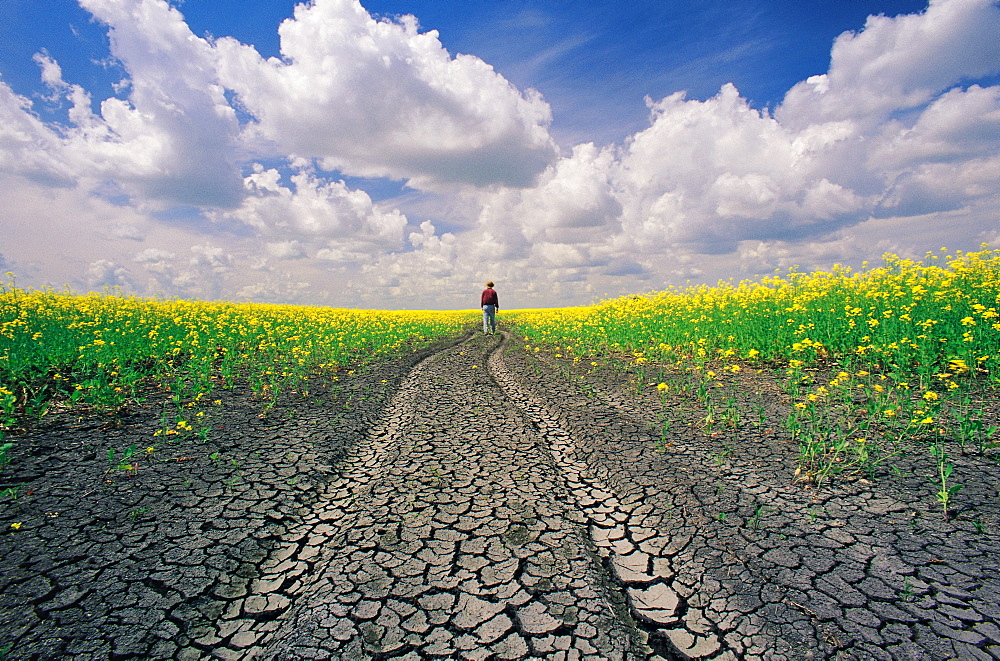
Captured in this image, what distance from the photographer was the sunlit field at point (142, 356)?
5.20 m

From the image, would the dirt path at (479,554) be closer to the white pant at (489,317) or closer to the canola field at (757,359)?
the canola field at (757,359)

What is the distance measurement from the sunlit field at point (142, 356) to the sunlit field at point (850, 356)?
18.8 ft

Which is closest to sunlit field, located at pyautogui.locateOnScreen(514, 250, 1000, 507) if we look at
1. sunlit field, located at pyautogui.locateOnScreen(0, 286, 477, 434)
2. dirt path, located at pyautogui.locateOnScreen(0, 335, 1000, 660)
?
dirt path, located at pyautogui.locateOnScreen(0, 335, 1000, 660)

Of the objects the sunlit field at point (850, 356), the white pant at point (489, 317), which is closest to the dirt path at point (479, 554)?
the sunlit field at point (850, 356)

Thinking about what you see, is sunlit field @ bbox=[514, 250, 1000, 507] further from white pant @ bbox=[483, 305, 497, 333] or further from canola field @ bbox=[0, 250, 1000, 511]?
white pant @ bbox=[483, 305, 497, 333]

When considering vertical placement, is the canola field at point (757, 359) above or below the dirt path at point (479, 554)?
above

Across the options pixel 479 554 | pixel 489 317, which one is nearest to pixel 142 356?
pixel 479 554

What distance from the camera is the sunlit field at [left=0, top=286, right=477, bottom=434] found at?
5.20 meters

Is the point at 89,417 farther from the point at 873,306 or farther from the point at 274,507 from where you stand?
the point at 873,306

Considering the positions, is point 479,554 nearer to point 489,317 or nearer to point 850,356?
point 850,356

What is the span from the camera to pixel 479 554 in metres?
2.76

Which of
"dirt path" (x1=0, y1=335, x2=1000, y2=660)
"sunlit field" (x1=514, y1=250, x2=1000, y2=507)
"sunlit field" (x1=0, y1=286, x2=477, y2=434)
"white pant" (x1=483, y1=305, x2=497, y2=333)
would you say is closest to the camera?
"dirt path" (x1=0, y1=335, x2=1000, y2=660)

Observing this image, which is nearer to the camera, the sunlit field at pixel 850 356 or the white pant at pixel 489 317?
the sunlit field at pixel 850 356

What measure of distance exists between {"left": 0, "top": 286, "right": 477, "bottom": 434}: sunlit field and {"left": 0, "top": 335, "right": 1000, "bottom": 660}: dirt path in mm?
1009
